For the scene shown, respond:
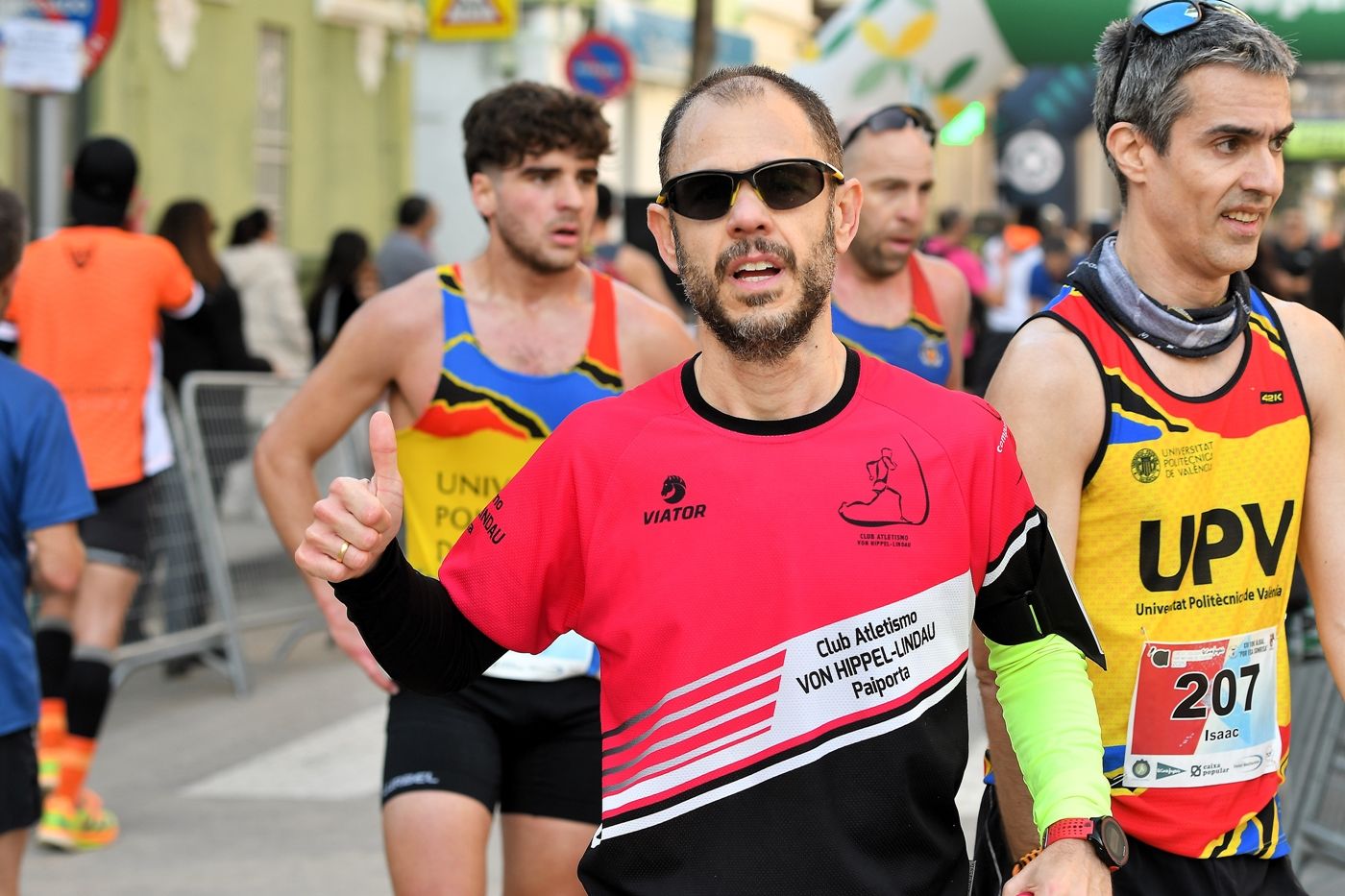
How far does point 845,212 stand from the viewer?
303 centimetres

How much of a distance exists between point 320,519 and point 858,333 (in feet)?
10.7

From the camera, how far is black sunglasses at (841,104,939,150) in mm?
6148

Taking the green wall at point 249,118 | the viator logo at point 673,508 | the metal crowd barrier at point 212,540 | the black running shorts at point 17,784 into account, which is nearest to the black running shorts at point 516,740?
the black running shorts at point 17,784

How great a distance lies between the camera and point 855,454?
111 inches

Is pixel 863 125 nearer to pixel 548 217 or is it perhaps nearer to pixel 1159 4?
pixel 548 217

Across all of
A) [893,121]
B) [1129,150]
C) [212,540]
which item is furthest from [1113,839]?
[212,540]

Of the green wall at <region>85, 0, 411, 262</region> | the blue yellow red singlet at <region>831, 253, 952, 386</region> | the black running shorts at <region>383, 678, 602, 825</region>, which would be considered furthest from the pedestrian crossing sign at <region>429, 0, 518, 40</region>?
the black running shorts at <region>383, 678, 602, 825</region>

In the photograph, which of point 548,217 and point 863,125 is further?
point 863,125

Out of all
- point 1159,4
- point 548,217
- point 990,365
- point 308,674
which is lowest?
point 308,674

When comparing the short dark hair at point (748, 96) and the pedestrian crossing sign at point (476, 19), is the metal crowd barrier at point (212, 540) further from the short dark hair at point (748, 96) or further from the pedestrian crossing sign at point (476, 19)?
the pedestrian crossing sign at point (476, 19)

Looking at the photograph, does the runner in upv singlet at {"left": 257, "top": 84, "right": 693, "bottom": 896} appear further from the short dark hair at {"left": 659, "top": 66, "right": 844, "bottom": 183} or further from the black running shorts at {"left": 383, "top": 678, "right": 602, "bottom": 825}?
the short dark hair at {"left": 659, "top": 66, "right": 844, "bottom": 183}

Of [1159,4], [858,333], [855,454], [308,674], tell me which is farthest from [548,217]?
[308,674]

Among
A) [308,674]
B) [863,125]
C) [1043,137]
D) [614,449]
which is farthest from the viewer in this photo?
[1043,137]

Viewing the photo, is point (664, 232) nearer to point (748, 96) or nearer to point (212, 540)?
point (748, 96)
